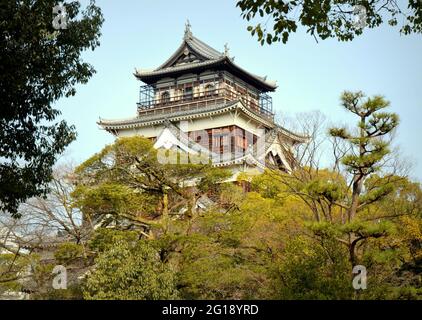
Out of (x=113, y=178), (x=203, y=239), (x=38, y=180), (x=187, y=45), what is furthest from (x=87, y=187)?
(x=187, y=45)

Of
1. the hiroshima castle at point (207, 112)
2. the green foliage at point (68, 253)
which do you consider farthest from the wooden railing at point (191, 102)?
the green foliage at point (68, 253)

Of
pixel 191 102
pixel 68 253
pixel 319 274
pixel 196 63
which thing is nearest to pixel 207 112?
pixel 191 102

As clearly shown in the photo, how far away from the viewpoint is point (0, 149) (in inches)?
340

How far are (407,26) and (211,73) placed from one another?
76.7 ft

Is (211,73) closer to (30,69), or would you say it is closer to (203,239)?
(203,239)

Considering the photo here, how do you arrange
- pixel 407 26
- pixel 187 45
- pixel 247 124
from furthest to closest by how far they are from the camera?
pixel 187 45
pixel 247 124
pixel 407 26

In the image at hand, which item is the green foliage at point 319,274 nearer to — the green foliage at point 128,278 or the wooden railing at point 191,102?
the green foliage at point 128,278

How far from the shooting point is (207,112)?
92.9 feet

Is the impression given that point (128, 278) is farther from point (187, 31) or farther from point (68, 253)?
point (187, 31)

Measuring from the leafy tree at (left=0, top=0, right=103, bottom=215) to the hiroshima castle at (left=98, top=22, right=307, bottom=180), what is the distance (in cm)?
1626

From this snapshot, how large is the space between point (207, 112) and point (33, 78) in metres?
20.1

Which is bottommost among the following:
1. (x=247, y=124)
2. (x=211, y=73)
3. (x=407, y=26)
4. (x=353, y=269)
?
(x=353, y=269)

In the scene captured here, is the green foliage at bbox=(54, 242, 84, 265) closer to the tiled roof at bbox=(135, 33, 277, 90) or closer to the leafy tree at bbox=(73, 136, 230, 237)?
the leafy tree at bbox=(73, 136, 230, 237)

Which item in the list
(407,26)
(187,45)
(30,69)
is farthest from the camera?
(187,45)
